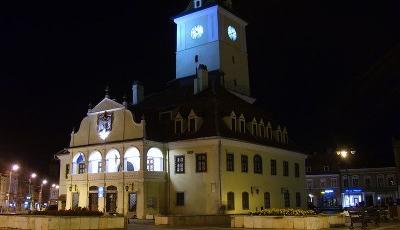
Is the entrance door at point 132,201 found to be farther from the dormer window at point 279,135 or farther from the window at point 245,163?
the dormer window at point 279,135

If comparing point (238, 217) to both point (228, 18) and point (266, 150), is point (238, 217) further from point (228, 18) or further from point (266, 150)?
point (228, 18)

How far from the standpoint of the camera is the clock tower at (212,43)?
59.2 meters

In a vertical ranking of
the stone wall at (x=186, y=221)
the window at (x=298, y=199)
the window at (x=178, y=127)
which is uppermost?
the window at (x=178, y=127)

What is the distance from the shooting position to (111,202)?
45.4 m

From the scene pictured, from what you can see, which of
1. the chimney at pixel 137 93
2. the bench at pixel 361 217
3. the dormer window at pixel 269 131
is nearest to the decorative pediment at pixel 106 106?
the chimney at pixel 137 93

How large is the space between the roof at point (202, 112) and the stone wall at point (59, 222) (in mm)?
17501

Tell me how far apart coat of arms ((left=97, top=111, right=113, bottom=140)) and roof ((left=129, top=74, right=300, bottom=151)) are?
8.15 ft

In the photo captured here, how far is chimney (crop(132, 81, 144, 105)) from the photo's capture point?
5850 cm

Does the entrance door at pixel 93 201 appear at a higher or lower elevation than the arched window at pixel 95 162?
lower

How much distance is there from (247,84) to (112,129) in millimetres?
22941

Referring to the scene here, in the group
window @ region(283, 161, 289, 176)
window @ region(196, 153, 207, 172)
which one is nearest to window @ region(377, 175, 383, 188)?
window @ region(283, 161, 289, 176)

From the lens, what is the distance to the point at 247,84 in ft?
209

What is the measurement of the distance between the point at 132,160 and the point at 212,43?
1925cm

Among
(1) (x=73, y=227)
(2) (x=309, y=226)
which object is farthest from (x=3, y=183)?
(2) (x=309, y=226)
